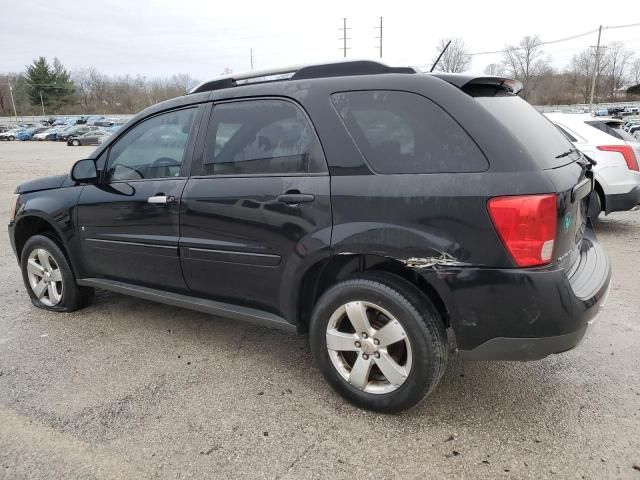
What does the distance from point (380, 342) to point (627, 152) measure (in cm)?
573

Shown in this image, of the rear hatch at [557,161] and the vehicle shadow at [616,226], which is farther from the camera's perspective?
the vehicle shadow at [616,226]

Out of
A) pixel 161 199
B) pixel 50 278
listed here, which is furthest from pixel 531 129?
pixel 50 278

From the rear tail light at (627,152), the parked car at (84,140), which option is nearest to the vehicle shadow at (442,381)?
the rear tail light at (627,152)

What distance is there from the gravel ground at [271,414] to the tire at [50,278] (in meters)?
0.40

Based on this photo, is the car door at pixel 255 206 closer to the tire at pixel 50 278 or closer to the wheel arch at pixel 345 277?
the wheel arch at pixel 345 277

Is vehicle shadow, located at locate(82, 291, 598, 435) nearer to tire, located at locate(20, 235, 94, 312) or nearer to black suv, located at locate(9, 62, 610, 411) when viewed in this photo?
black suv, located at locate(9, 62, 610, 411)

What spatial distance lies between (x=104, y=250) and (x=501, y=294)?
2.87 meters

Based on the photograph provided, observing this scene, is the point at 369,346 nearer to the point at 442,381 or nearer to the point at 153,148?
the point at 442,381

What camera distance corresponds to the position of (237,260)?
305 cm

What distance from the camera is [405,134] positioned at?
2541mm

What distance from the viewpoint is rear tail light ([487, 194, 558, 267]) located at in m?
2.24

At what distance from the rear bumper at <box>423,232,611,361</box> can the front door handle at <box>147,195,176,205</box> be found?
69.5 inches

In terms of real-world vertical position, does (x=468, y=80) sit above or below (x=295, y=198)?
above

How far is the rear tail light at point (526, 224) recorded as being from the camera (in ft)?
7.35
